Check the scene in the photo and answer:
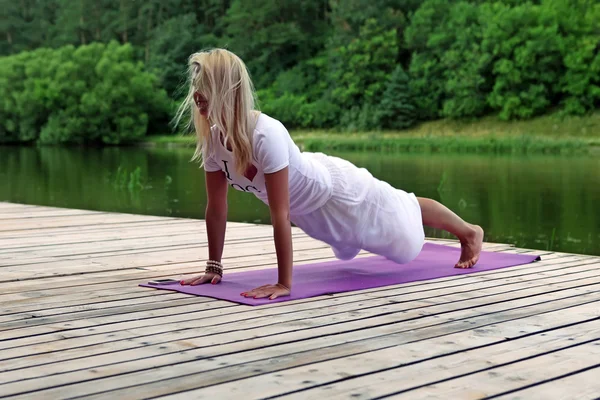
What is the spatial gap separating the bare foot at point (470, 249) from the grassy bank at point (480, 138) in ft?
74.5

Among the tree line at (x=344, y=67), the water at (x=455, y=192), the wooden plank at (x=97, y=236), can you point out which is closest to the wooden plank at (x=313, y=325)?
the wooden plank at (x=97, y=236)

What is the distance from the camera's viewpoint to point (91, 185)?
16.2m

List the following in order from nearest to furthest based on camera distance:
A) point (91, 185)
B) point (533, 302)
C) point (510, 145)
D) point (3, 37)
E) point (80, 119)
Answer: point (533, 302)
point (91, 185)
point (510, 145)
point (80, 119)
point (3, 37)

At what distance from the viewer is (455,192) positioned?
13.7 metres

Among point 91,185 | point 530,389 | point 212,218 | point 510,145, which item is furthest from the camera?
point 510,145

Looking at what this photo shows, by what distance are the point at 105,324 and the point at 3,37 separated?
5587 centimetres

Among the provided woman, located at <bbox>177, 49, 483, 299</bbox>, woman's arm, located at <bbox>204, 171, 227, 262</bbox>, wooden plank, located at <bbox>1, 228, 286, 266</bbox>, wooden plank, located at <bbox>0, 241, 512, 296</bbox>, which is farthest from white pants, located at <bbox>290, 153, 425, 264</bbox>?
wooden plank, located at <bbox>1, 228, 286, 266</bbox>

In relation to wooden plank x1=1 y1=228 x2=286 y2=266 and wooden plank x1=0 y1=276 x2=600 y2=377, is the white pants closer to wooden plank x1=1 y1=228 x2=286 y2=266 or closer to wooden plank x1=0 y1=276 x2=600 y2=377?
wooden plank x1=0 y1=276 x2=600 y2=377

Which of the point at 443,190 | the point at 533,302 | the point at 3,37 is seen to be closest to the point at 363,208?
the point at 533,302

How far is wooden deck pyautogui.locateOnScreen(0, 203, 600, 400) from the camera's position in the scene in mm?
2244

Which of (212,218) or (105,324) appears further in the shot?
(212,218)

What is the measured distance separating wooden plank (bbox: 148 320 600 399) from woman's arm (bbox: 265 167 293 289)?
32.8 inches

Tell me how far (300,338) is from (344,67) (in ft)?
127

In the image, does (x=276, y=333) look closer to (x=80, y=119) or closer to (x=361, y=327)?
(x=361, y=327)
